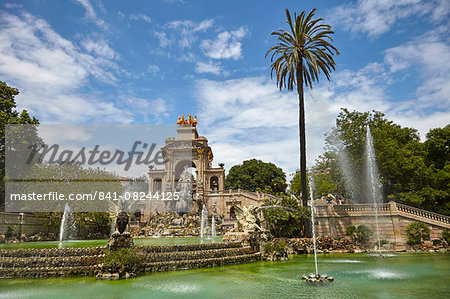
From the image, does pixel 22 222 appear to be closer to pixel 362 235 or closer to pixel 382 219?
pixel 362 235

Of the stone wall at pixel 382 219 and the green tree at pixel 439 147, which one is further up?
the green tree at pixel 439 147

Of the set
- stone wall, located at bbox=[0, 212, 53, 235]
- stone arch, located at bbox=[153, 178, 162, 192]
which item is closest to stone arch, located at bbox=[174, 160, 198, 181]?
stone arch, located at bbox=[153, 178, 162, 192]

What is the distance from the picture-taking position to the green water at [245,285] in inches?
316

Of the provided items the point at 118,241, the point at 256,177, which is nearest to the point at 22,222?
the point at 118,241

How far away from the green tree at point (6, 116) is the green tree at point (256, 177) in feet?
165

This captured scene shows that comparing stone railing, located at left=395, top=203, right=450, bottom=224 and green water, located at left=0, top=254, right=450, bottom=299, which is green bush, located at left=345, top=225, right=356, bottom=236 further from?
green water, located at left=0, top=254, right=450, bottom=299

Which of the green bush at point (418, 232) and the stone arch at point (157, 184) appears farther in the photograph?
the stone arch at point (157, 184)

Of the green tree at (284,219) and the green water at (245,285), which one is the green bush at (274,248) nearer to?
the green water at (245,285)

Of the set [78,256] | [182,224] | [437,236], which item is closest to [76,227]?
[182,224]

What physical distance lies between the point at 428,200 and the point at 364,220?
698 centimetres

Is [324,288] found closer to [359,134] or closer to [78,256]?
[78,256]

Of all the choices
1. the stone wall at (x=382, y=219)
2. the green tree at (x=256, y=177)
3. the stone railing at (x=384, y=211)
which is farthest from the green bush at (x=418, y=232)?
the green tree at (x=256, y=177)

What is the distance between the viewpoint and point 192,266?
12.9 meters

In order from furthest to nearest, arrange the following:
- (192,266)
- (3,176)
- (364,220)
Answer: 1. (3,176)
2. (364,220)
3. (192,266)
